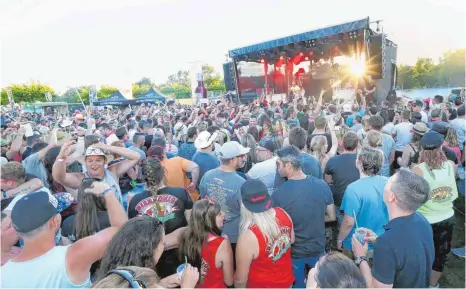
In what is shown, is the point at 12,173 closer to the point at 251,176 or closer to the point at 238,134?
the point at 251,176

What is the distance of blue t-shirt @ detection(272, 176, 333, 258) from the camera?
2.50 metres

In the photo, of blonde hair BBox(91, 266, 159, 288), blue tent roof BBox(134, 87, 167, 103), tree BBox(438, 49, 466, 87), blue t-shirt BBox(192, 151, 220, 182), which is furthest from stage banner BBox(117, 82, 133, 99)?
tree BBox(438, 49, 466, 87)

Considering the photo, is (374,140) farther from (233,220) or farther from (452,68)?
(452,68)

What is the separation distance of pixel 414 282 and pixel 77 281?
6.21ft

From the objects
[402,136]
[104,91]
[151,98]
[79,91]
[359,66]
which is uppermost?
[79,91]

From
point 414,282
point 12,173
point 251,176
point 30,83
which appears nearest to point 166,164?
point 251,176

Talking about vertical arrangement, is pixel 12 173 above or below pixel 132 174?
above

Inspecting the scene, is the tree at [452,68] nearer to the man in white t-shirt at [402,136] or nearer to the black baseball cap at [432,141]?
the man in white t-shirt at [402,136]

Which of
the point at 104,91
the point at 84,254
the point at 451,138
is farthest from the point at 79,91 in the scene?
the point at 84,254

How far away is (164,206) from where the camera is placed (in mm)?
2578

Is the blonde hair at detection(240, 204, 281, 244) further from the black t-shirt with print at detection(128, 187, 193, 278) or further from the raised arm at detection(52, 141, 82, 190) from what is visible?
the raised arm at detection(52, 141, 82, 190)

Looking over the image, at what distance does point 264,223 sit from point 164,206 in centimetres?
97

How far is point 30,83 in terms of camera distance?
45.9 meters

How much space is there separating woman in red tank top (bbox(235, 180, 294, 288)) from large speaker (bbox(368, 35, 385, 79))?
11.4m
